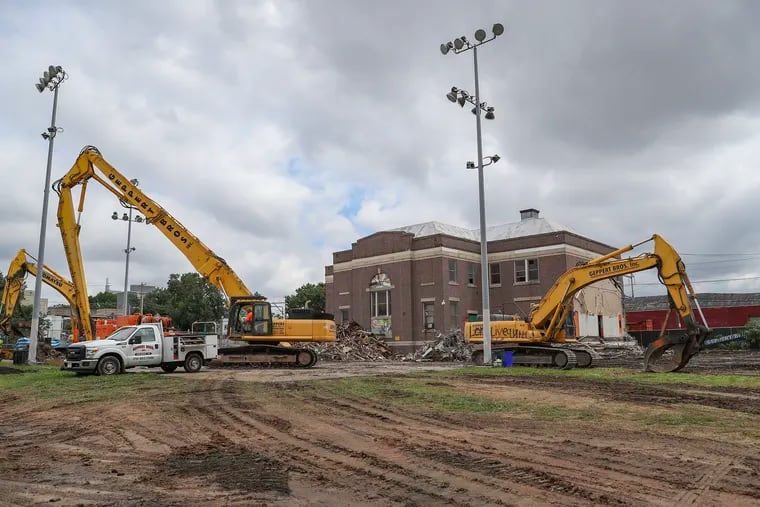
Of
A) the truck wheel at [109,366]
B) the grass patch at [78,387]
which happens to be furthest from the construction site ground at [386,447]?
the truck wheel at [109,366]

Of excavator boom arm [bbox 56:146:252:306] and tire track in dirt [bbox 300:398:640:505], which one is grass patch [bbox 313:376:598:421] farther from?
excavator boom arm [bbox 56:146:252:306]

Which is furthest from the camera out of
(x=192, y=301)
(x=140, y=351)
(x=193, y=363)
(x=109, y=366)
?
(x=192, y=301)

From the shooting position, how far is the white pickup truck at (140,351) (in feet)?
70.6

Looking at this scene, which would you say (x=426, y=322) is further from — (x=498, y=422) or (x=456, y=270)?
(x=498, y=422)

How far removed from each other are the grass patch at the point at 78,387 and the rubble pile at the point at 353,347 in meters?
16.8

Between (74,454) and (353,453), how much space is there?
148 inches

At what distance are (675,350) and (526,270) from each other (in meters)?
25.2

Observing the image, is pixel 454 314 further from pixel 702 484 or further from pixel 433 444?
pixel 702 484

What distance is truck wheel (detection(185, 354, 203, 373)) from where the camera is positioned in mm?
24625

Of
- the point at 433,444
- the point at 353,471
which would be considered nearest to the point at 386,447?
the point at 433,444

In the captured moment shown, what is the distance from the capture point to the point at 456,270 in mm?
45875

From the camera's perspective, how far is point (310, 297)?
7944cm

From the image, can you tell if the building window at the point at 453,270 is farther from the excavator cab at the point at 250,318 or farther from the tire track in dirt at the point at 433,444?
the tire track in dirt at the point at 433,444

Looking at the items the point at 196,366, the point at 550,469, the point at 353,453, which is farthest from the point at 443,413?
the point at 196,366
